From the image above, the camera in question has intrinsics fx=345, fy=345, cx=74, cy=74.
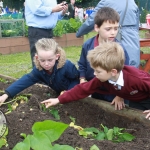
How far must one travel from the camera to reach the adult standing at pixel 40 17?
518cm

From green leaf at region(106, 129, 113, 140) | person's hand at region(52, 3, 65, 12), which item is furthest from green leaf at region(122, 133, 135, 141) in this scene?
person's hand at region(52, 3, 65, 12)

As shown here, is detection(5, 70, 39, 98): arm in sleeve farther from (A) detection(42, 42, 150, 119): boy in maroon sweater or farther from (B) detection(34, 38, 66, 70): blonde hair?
(A) detection(42, 42, 150, 119): boy in maroon sweater

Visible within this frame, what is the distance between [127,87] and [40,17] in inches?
112

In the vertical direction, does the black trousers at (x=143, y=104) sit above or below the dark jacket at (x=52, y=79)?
below

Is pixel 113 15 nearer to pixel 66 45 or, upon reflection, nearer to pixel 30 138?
pixel 30 138

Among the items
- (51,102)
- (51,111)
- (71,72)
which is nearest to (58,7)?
(71,72)

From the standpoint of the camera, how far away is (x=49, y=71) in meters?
3.62

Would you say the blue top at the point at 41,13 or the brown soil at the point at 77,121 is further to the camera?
the blue top at the point at 41,13

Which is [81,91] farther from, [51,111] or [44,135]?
[44,135]

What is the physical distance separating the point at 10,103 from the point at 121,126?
116 centimetres

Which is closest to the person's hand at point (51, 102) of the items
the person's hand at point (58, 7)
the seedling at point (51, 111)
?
the seedling at point (51, 111)

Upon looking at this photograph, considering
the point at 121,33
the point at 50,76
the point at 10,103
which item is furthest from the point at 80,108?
the point at 121,33

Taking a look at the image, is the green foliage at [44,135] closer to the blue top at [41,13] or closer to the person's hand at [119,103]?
the person's hand at [119,103]

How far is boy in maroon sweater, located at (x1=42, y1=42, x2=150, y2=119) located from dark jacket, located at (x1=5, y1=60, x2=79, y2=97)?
1.64 feet
